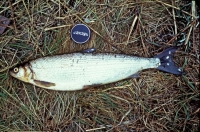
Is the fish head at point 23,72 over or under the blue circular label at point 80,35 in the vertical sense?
under

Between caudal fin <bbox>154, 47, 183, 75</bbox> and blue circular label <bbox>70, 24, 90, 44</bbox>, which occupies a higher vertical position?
blue circular label <bbox>70, 24, 90, 44</bbox>

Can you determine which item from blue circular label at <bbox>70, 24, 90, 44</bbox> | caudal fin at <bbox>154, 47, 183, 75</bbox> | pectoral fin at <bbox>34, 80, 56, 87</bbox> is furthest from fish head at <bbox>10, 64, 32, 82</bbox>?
caudal fin at <bbox>154, 47, 183, 75</bbox>

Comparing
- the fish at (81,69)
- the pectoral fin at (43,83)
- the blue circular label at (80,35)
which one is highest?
the blue circular label at (80,35)

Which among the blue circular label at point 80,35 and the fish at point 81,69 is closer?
the fish at point 81,69

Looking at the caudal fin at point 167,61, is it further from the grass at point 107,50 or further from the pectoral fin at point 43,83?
the pectoral fin at point 43,83

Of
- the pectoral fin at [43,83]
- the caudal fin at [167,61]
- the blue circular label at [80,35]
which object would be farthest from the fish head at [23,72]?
the caudal fin at [167,61]

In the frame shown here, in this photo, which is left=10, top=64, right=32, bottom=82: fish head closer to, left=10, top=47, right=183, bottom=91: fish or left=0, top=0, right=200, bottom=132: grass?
left=10, top=47, right=183, bottom=91: fish

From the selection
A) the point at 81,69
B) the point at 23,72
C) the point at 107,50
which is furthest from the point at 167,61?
the point at 23,72
